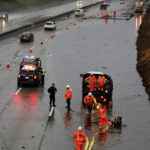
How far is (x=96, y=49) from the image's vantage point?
57312mm

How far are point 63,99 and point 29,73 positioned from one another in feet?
14.1

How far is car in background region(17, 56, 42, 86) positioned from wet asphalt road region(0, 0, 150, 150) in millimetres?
584

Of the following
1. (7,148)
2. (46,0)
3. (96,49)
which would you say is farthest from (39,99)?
(46,0)

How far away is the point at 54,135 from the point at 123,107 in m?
7.80

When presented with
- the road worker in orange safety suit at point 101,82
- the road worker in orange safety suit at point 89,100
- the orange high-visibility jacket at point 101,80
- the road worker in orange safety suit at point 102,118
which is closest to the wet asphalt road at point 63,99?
the road worker in orange safety suit at point 102,118

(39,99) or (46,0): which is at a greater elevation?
(46,0)

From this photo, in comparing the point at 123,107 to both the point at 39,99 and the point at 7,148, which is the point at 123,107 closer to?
the point at 39,99

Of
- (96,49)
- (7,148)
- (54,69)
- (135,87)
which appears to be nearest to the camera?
(7,148)

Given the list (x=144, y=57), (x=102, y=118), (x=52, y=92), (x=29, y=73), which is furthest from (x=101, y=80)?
(x=144, y=57)

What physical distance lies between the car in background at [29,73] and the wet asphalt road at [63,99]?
584 millimetres

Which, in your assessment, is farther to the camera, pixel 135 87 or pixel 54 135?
pixel 135 87

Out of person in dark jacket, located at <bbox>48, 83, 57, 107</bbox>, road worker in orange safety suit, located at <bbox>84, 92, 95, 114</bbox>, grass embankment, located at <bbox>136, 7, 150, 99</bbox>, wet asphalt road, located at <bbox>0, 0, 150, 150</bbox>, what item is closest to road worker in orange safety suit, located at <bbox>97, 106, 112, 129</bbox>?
wet asphalt road, located at <bbox>0, 0, 150, 150</bbox>

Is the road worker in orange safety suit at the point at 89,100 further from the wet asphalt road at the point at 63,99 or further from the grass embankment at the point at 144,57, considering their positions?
the grass embankment at the point at 144,57

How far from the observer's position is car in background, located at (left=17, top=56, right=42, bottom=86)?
32.4 meters
